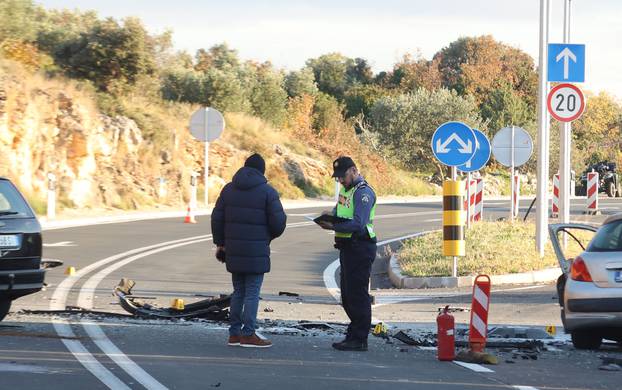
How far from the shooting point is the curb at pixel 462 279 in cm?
1738

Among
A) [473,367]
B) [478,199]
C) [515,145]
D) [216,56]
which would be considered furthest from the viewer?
Result: [216,56]

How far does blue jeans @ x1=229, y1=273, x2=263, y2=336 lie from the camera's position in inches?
410

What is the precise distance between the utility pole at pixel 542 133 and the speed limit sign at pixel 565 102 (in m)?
0.15

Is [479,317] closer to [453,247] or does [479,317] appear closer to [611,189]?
[453,247]

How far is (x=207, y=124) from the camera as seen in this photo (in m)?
38.9

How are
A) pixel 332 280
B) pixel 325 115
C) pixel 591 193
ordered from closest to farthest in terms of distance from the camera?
pixel 332 280 < pixel 591 193 < pixel 325 115

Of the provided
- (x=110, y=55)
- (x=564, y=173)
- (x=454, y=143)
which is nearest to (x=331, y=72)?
(x=110, y=55)

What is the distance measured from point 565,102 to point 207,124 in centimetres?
2056

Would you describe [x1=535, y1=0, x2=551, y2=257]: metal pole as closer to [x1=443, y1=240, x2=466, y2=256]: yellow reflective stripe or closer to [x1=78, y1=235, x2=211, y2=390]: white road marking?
[x1=443, y1=240, x2=466, y2=256]: yellow reflective stripe

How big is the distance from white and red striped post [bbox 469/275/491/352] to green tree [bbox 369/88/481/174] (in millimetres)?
51769

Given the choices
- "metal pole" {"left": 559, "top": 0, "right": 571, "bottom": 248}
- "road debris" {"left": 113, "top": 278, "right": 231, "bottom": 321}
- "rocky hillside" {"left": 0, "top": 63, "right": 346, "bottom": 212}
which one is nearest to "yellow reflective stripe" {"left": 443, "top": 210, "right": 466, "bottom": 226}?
"metal pole" {"left": 559, "top": 0, "right": 571, "bottom": 248}

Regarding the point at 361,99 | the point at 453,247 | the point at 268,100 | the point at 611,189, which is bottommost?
the point at 453,247

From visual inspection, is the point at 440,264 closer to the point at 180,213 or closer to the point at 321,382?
the point at 321,382

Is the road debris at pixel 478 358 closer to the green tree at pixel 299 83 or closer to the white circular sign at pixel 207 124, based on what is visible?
the white circular sign at pixel 207 124
